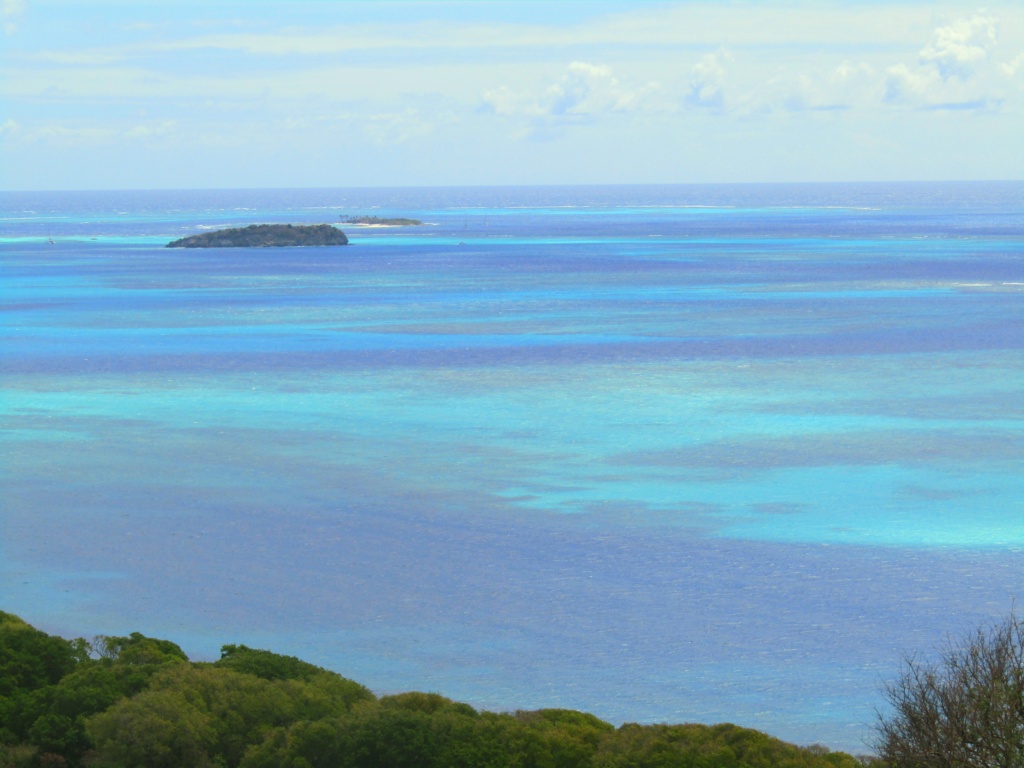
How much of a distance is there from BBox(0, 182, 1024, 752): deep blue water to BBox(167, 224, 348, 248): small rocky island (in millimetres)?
60317

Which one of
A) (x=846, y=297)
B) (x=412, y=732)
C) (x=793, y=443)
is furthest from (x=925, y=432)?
(x=846, y=297)

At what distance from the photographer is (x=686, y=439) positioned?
26.9 metres

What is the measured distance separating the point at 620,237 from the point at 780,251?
27.5 m

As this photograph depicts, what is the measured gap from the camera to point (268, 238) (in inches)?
4567

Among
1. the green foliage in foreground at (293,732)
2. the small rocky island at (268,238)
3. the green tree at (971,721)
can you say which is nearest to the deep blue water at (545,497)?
the green foliage in foreground at (293,732)

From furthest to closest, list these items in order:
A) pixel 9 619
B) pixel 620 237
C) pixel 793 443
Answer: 1. pixel 620 237
2. pixel 793 443
3. pixel 9 619

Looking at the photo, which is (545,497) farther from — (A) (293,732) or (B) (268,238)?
(B) (268,238)

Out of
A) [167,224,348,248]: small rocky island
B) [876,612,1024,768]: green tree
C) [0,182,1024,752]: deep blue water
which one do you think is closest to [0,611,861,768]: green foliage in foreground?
[876,612,1024,768]: green tree

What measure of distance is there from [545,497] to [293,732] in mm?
12110

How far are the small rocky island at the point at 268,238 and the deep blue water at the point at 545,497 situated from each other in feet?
198

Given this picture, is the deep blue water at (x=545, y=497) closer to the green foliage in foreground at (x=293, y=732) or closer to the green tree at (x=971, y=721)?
the green foliage in foreground at (x=293, y=732)

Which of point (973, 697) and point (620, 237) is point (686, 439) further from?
point (620, 237)

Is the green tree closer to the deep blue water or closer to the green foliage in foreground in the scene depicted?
the green foliage in foreground

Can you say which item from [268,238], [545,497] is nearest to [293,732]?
[545,497]
